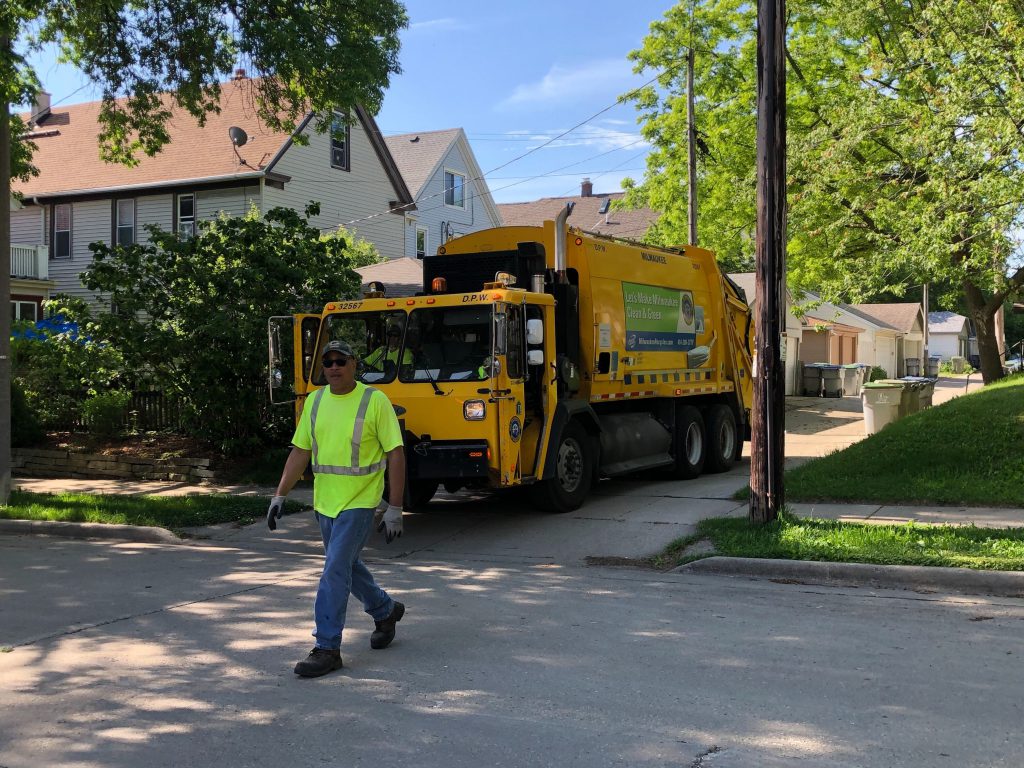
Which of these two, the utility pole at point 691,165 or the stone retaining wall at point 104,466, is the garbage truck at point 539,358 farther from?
the utility pole at point 691,165

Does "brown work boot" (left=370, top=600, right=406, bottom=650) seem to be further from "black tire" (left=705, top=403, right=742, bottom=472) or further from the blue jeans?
"black tire" (left=705, top=403, right=742, bottom=472)

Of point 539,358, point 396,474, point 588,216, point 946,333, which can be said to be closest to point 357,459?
point 396,474

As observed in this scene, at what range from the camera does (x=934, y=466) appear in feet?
38.1

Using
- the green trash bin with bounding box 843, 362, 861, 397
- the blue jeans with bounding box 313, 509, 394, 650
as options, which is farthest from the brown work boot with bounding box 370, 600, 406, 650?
the green trash bin with bounding box 843, 362, 861, 397

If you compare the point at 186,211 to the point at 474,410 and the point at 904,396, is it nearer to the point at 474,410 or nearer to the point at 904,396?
the point at 904,396

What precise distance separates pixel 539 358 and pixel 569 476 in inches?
72.5

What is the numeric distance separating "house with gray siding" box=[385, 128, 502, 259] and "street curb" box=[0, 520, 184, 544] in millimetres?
22427

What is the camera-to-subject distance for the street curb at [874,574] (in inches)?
286

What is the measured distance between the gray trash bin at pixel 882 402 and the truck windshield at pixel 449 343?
1145 centimetres

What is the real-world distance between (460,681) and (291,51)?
405 inches

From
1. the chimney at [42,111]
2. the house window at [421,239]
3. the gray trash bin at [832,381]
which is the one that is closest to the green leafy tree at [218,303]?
the house window at [421,239]

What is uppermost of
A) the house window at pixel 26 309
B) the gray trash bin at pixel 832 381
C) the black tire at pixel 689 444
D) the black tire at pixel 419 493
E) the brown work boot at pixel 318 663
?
the house window at pixel 26 309

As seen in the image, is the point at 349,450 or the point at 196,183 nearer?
the point at 349,450

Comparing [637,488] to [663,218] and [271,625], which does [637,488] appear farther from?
[663,218]
